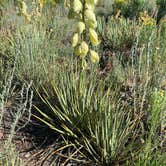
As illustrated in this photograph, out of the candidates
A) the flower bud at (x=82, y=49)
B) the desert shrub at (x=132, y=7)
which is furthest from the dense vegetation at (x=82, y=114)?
the desert shrub at (x=132, y=7)

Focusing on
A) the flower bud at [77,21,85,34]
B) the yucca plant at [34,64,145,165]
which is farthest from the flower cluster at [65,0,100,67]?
the yucca plant at [34,64,145,165]

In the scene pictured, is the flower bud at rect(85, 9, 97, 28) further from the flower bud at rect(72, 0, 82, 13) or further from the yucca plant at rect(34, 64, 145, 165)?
the yucca plant at rect(34, 64, 145, 165)

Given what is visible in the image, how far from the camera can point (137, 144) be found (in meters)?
2.85

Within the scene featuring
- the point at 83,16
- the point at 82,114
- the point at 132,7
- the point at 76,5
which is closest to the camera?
the point at 76,5

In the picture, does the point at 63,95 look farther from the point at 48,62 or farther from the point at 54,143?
the point at 48,62

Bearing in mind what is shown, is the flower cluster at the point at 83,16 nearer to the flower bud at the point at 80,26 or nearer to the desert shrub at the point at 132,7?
the flower bud at the point at 80,26

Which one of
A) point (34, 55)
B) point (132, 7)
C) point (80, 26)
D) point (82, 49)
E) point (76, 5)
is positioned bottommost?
point (34, 55)

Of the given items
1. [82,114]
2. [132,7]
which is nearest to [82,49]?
[82,114]

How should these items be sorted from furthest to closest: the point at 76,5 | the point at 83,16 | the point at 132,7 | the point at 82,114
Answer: the point at 132,7 < the point at 82,114 < the point at 83,16 < the point at 76,5

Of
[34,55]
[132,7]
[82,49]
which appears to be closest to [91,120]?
[82,49]

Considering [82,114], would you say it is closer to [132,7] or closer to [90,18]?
[90,18]

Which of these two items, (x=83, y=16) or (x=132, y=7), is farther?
(x=132, y=7)

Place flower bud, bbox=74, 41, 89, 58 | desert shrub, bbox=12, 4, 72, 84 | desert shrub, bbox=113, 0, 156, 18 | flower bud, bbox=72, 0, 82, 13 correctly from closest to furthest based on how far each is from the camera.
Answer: flower bud, bbox=72, 0, 82, 13
flower bud, bbox=74, 41, 89, 58
desert shrub, bbox=12, 4, 72, 84
desert shrub, bbox=113, 0, 156, 18

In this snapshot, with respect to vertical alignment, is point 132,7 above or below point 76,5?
below
